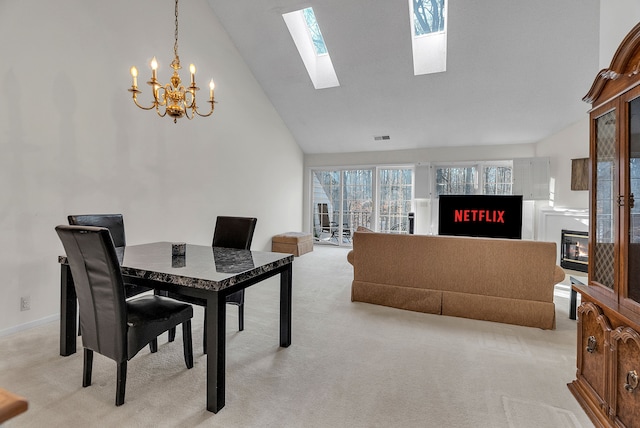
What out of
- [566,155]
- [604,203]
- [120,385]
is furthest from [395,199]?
[120,385]

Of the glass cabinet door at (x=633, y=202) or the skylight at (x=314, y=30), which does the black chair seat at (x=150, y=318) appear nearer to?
the glass cabinet door at (x=633, y=202)

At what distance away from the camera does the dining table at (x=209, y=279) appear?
163 centimetres

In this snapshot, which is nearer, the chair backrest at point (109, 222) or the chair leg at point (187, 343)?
the chair leg at point (187, 343)

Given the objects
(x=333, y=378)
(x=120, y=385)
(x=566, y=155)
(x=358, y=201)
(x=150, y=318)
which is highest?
(x=566, y=155)

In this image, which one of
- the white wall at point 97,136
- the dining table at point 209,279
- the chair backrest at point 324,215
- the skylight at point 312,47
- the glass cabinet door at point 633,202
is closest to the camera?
the glass cabinet door at point 633,202

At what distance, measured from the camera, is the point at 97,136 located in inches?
122

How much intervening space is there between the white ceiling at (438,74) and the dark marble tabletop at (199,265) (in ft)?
12.1

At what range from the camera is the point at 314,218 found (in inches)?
305

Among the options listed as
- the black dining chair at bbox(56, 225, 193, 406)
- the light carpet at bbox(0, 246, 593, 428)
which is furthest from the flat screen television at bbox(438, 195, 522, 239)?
the black dining chair at bbox(56, 225, 193, 406)

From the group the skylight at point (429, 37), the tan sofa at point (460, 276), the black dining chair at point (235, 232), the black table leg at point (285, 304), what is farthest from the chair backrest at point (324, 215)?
the black table leg at point (285, 304)

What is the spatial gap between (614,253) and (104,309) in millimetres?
2674

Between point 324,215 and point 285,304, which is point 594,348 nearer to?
point 285,304

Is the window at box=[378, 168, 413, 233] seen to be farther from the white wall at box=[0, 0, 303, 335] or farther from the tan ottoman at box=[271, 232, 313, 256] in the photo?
the white wall at box=[0, 0, 303, 335]

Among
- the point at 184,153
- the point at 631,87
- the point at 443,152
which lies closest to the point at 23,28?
the point at 184,153
